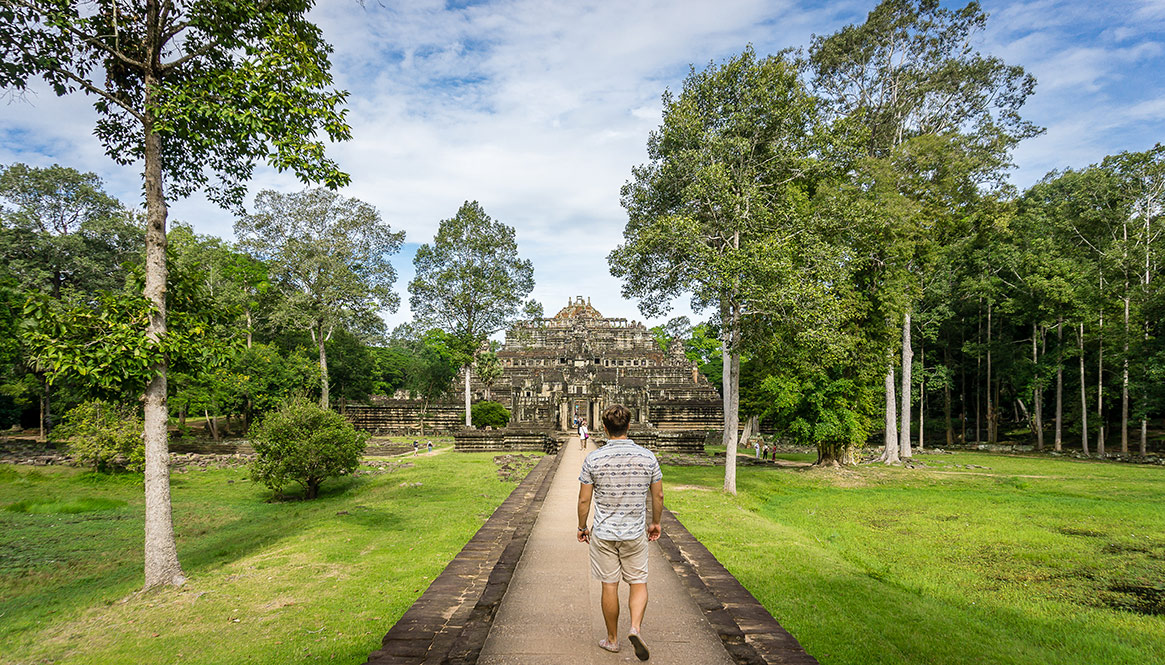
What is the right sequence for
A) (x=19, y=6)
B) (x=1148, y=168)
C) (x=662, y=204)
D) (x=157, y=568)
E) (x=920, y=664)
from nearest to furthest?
(x=920, y=664)
(x=19, y=6)
(x=157, y=568)
(x=662, y=204)
(x=1148, y=168)

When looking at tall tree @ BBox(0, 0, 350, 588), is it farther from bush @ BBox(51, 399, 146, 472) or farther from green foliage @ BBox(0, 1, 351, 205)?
bush @ BBox(51, 399, 146, 472)

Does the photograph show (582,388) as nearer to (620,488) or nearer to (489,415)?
(489,415)

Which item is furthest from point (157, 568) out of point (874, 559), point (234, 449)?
point (234, 449)

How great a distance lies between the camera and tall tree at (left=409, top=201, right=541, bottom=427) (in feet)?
86.2

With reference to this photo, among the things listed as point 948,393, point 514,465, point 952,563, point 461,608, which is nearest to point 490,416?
point 514,465

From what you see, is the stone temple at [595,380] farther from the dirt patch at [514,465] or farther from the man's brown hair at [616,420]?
the man's brown hair at [616,420]

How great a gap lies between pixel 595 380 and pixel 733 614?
2563 centimetres

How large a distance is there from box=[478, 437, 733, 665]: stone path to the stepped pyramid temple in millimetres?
17756

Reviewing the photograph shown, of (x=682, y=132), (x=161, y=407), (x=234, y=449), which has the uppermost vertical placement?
(x=682, y=132)

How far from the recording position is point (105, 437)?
51.2ft

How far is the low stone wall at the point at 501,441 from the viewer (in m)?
23.5

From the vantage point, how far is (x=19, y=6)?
5855 millimetres

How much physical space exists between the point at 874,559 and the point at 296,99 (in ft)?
35.4

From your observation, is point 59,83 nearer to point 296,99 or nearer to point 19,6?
point 19,6
